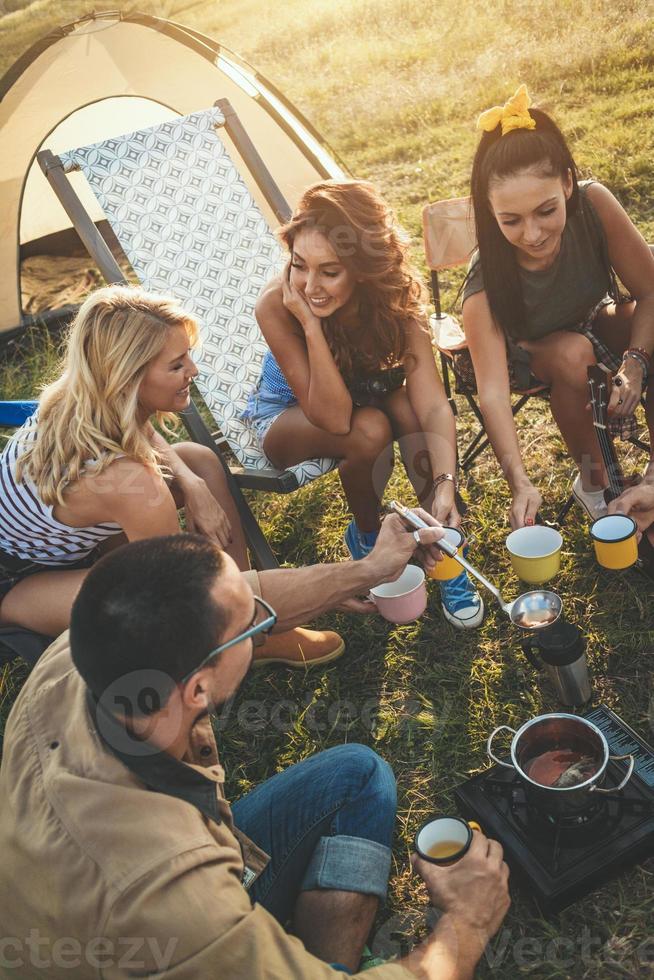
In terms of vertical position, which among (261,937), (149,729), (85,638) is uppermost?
(85,638)

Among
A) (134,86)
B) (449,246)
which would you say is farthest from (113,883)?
(134,86)

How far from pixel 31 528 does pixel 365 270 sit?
55.4 inches

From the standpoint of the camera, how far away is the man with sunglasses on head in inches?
54.1

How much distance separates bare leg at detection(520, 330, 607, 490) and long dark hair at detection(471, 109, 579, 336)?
14cm

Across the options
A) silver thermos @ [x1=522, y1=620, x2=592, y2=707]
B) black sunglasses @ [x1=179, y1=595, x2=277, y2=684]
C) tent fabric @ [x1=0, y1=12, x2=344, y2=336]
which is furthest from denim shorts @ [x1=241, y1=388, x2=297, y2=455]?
tent fabric @ [x1=0, y1=12, x2=344, y2=336]

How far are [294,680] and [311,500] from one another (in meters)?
1.03

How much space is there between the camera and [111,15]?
520cm

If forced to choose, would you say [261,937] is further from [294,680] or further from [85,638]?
[294,680]

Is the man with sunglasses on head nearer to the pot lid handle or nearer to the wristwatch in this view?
the pot lid handle

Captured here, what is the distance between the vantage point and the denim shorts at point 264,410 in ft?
11.5

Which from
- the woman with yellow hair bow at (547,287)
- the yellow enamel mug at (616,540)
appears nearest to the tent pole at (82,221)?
the woman with yellow hair bow at (547,287)

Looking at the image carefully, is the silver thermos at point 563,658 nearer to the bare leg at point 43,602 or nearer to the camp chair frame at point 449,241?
the camp chair frame at point 449,241

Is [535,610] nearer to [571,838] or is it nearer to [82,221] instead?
[571,838]

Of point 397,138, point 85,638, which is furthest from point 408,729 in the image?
point 397,138
